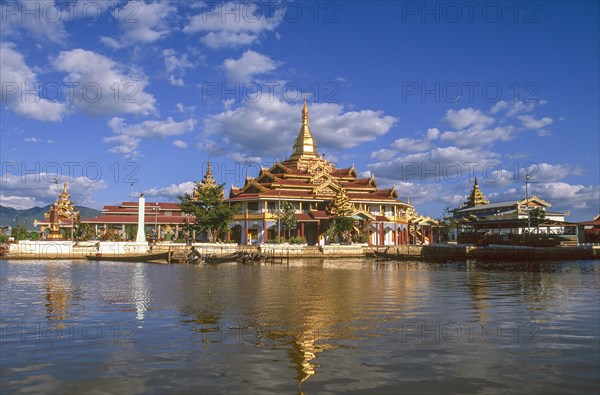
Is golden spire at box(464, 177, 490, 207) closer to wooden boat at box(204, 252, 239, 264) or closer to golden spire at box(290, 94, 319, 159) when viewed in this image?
golden spire at box(290, 94, 319, 159)

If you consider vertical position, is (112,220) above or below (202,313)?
above

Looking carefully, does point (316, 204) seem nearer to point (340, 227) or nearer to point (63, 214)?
point (340, 227)

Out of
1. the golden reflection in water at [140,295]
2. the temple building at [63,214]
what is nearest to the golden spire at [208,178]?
the temple building at [63,214]

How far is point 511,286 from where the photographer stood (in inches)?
1077

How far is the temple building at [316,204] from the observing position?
228 ft

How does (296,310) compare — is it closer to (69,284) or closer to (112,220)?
(69,284)

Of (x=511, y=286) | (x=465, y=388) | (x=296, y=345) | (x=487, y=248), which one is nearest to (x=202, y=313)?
(x=296, y=345)

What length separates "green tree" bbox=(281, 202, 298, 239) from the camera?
216 feet

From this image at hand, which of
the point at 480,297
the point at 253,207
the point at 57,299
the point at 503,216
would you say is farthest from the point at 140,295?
the point at 503,216

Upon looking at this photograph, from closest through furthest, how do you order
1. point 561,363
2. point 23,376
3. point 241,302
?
point 23,376 < point 561,363 < point 241,302

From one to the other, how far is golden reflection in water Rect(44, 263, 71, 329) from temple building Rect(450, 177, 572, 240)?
2091 inches

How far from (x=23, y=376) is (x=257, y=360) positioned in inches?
185

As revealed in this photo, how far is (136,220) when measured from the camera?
263 feet

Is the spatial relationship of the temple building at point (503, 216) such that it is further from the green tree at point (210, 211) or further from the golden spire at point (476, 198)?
→ the green tree at point (210, 211)
